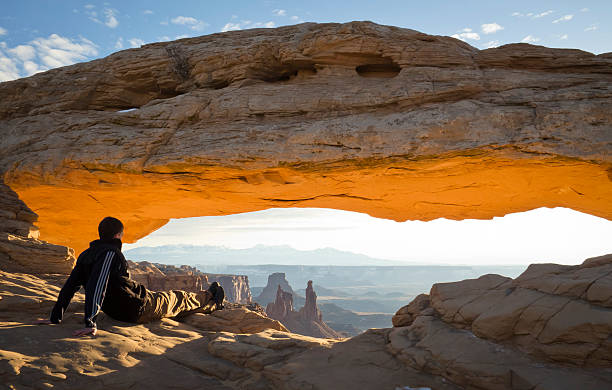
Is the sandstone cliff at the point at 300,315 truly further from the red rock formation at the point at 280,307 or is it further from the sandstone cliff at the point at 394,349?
the sandstone cliff at the point at 394,349

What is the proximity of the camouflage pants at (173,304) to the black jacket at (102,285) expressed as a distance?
43cm

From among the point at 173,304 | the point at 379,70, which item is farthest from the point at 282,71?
the point at 173,304

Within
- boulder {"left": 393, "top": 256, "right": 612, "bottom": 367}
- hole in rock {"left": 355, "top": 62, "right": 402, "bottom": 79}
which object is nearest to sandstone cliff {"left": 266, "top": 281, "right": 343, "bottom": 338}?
hole in rock {"left": 355, "top": 62, "right": 402, "bottom": 79}

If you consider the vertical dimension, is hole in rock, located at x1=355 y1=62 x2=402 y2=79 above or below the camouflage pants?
above

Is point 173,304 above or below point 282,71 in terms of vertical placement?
below

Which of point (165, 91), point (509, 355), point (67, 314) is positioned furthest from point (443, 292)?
point (165, 91)

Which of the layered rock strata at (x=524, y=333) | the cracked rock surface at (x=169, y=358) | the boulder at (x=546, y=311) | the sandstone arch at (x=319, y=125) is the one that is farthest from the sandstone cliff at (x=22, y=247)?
the boulder at (x=546, y=311)

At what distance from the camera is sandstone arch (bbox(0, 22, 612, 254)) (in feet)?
29.8

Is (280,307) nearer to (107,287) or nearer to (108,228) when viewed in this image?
(107,287)

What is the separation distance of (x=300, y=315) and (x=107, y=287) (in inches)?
3371

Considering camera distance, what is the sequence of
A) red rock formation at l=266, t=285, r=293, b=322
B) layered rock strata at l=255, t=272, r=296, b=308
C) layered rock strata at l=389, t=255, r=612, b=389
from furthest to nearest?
layered rock strata at l=255, t=272, r=296, b=308
red rock formation at l=266, t=285, r=293, b=322
layered rock strata at l=389, t=255, r=612, b=389

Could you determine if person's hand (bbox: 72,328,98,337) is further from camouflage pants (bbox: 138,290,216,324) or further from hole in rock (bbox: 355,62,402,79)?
hole in rock (bbox: 355,62,402,79)

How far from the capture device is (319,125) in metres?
9.84

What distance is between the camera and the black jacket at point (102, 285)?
606 centimetres
